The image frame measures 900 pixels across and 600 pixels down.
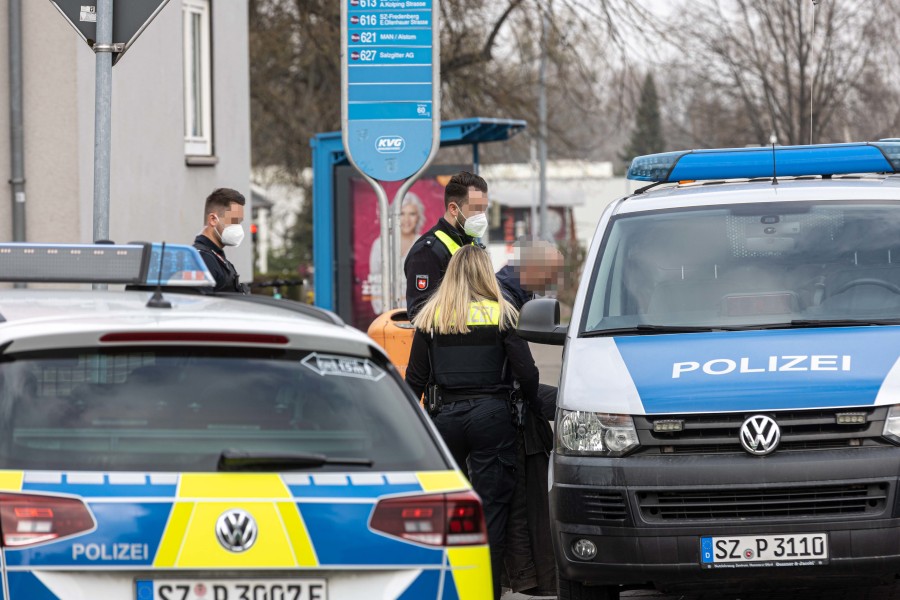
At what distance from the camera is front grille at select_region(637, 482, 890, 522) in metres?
5.77

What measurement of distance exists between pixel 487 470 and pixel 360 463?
8.94 feet

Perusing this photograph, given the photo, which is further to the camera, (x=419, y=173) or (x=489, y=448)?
(x=419, y=173)

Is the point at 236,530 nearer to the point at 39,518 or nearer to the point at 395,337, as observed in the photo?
the point at 39,518

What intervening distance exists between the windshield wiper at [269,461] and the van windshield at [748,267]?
2.79 metres

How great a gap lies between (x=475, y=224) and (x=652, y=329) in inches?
86.1

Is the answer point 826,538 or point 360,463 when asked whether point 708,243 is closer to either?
point 826,538

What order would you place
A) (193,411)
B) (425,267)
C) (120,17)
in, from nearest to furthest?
1. (193,411)
2. (120,17)
3. (425,267)

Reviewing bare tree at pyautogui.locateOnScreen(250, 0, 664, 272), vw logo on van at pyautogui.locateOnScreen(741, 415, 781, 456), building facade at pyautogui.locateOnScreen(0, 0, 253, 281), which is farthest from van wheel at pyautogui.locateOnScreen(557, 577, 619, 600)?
bare tree at pyautogui.locateOnScreen(250, 0, 664, 272)

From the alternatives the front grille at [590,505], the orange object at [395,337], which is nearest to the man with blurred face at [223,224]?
the orange object at [395,337]

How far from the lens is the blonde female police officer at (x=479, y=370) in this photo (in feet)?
22.3

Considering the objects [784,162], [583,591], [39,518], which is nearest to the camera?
[39,518]

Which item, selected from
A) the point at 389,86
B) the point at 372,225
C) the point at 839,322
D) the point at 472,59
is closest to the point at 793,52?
the point at 472,59

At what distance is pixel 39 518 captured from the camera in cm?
386

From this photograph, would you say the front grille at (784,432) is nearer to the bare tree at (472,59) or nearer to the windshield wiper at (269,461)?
the windshield wiper at (269,461)
